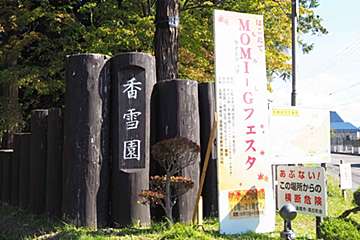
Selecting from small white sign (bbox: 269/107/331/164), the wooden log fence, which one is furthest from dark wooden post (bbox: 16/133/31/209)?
small white sign (bbox: 269/107/331/164)

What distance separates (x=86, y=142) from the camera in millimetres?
7641

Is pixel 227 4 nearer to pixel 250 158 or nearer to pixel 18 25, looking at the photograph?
pixel 18 25

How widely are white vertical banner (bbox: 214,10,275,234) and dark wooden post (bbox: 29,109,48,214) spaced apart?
158 inches

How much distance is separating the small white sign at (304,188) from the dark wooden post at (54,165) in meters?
3.92

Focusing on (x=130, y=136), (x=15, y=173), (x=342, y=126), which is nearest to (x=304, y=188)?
(x=130, y=136)

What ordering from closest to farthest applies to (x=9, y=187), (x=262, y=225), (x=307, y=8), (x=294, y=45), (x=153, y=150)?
(x=153, y=150)
(x=262, y=225)
(x=9, y=187)
(x=294, y=45)
(x=307, y=8)

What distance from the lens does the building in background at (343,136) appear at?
5854 centimetres

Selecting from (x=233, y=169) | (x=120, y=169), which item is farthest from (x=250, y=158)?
(x=120, y=169)

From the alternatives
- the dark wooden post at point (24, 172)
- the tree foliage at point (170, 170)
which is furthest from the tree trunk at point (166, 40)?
the dark wooden post at point (24, 172)

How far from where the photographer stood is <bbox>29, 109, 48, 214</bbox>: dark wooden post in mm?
9445

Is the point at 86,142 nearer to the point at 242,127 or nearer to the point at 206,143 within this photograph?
the point at 206,143

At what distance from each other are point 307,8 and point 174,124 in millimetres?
10738

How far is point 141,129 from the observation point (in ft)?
25.5

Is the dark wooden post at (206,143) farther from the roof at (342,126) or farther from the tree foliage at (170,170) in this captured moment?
the roof at (342,126)
